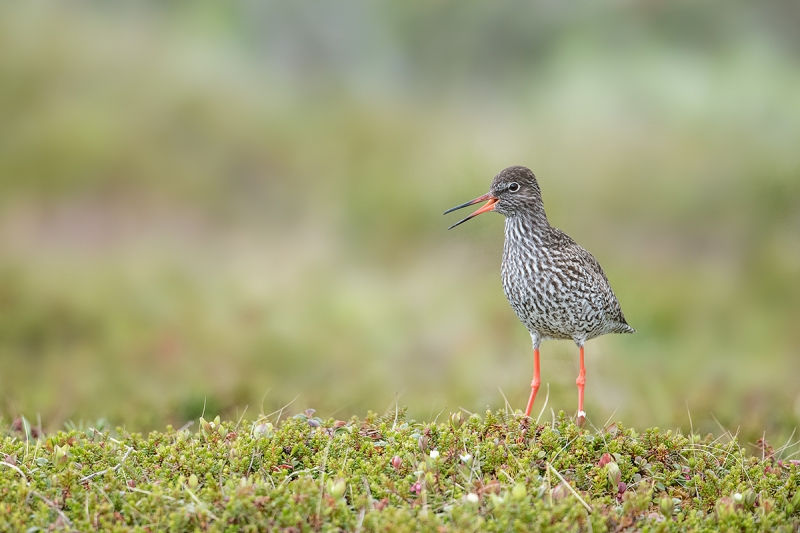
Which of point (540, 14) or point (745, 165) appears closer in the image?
point (745, 165)

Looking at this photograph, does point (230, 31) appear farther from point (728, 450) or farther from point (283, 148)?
point (728, 450)

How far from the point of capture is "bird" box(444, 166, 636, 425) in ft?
19.7

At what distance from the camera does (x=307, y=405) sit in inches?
324

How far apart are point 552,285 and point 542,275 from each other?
0.31 feet

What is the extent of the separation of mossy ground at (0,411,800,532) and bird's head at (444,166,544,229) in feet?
4.79

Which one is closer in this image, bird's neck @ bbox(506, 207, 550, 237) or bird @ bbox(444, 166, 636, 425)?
bird @ bbox(444, 166, 636, 425)

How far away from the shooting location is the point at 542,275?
19.7 feet

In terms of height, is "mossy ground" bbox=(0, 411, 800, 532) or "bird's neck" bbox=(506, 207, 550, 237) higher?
"bird's neck" bbox=(506, 207, 550, 237)

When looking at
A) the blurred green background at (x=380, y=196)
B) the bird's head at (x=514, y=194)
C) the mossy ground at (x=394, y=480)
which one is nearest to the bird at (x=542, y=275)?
the bird's head at (x=514, y=194)

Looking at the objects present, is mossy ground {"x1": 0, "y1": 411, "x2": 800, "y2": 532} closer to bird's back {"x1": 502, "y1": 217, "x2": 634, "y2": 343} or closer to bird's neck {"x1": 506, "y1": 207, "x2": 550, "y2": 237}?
bird's back {"x1": 502, "y1": 217, "x2": 634, "y2": 343}

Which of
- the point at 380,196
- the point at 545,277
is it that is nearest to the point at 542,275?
the point at 545,277

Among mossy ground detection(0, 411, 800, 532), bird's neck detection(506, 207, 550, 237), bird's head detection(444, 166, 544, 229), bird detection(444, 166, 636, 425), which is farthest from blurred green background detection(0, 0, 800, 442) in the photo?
mossy ground detection(0, 411, 800, 532)

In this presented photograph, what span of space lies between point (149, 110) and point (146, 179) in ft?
4.95

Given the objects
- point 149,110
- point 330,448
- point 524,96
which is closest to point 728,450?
point 330,448
